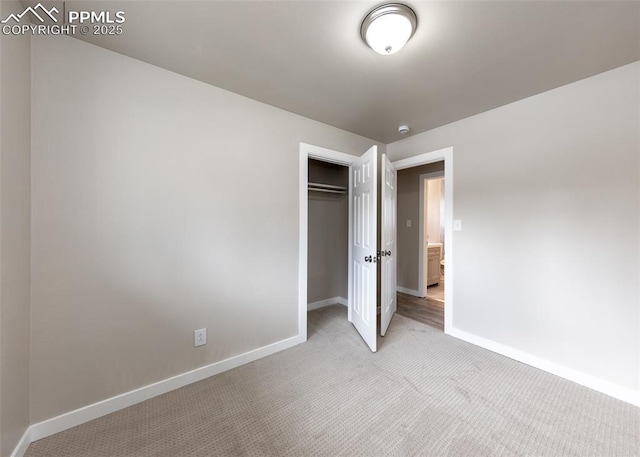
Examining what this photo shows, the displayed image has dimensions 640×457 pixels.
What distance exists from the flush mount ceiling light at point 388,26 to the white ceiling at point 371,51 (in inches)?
1.8

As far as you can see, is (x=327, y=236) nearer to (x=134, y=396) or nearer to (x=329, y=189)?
(x=329, y=189)

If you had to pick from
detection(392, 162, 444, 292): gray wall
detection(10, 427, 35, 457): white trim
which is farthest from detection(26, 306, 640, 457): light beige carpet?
detection(392, 162, 444, 292): gray wall

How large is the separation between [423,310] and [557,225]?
202 cm

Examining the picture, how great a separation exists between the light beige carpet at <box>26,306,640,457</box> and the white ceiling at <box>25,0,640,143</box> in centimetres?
241

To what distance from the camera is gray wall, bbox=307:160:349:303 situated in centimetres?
364

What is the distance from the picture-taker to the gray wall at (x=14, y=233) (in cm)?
116

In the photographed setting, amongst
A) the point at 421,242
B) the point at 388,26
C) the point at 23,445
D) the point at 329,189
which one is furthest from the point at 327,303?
the point at 388,26

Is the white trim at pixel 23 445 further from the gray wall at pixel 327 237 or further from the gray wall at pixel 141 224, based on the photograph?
the gray wall at pixel 327 237

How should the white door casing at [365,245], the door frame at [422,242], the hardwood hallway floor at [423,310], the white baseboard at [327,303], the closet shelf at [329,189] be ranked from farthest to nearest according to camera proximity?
the door frame at [422,242], the white baseboard at [327,303], the closet shelf at [329,189], the hardwood hallway floor at [423,310], the white door casing at [365,245]

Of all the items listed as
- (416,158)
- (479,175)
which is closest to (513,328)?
(479,175)

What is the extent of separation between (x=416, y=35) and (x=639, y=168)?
6.09 ft

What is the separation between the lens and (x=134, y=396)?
67.8 inches

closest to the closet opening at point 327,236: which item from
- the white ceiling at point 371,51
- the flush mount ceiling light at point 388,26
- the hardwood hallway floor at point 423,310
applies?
the hardwood hallway floor at point 423,310

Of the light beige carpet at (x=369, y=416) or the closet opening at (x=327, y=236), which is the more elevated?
the closet opening at (x=327, y=236)
